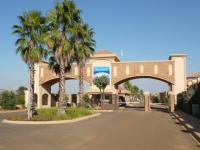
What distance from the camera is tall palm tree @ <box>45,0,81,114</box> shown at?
31922 mm

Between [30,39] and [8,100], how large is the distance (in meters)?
25.5

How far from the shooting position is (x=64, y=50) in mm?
31859

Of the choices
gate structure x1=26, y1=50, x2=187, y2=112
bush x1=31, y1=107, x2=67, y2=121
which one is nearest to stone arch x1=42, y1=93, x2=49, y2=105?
gate structure x1=26, y1=50, x2=187, y2=112

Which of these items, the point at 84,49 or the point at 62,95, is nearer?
the point at 62,95

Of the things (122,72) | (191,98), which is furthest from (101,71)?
(191,98)

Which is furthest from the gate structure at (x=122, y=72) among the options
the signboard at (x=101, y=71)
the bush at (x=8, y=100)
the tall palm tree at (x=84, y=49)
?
the tall palm tree at (x=84, y=49)

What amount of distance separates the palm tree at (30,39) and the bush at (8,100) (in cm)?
2325

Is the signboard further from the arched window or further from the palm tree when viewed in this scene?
the palm tree

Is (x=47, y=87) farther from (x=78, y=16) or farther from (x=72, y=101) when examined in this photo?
(x=78, y=16)

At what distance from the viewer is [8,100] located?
5509 cm

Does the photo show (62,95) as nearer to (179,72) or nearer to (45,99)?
(179,72)

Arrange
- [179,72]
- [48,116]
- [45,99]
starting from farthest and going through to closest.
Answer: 1. [45,99]
2. [179,72]
3. [48,116]

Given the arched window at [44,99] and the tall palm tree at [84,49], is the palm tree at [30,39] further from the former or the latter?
the arched window at [44,99]

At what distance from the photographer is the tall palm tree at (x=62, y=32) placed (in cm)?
Result: 3192
